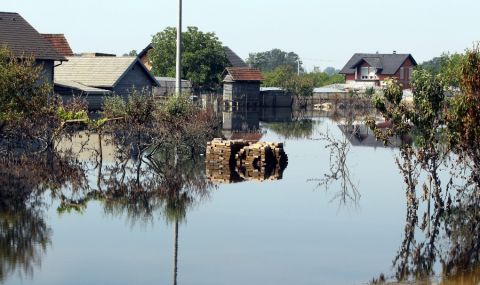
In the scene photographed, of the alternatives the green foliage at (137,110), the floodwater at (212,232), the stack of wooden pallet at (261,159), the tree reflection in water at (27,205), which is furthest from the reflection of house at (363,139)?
the tree reflection in water at (27,205)

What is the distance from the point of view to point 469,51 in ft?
75.0

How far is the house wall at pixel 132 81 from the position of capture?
63.3 m

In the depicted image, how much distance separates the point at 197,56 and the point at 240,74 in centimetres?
499

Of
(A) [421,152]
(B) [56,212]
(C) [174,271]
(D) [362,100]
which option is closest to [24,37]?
(B) [56,212]

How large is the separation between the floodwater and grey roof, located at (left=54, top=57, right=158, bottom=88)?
29352 millimetres

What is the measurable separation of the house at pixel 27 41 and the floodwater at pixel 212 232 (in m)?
20.0

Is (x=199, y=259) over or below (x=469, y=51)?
below

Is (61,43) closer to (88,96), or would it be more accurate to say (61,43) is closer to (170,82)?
(88,96)

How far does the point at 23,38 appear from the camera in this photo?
5338 centimetres

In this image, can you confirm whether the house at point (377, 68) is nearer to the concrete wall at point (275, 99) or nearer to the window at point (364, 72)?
the window at point (364, 72)

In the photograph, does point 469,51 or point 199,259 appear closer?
point 199,259

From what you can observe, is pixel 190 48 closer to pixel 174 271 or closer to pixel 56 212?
pixel 56 212

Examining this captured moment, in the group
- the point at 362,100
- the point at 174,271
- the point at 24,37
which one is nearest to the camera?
the point at 174,271

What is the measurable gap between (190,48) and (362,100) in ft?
65.6
